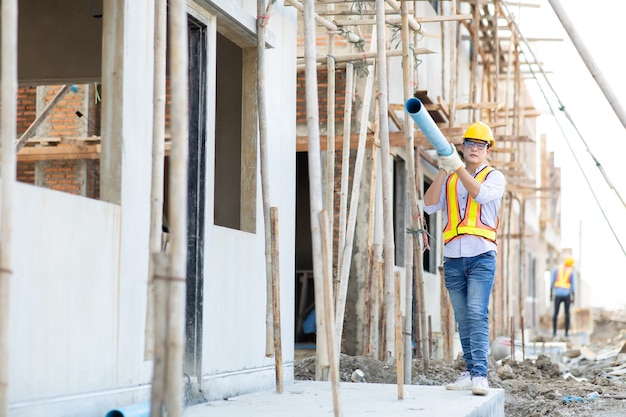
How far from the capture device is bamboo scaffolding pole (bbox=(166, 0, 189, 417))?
3342 mm

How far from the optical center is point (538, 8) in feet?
52.7

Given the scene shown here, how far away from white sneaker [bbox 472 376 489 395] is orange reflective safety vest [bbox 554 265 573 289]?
16.9 metres

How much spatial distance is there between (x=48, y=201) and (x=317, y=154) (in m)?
1.35

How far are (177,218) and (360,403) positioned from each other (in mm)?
3012

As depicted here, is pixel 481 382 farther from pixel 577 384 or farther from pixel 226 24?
pixel 577 384

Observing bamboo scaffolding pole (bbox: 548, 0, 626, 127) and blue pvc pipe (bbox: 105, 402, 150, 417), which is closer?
blue pvc pipe (bbox: 105, 402, 150, 417)

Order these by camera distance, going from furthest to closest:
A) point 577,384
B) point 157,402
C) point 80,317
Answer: point 577,384, point 80,317, point 157,402

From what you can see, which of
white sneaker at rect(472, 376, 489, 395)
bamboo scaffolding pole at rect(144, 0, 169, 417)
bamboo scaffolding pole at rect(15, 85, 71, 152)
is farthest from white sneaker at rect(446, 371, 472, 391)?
bamboo scaffolding pole at rect(15, 85, 71, 152)

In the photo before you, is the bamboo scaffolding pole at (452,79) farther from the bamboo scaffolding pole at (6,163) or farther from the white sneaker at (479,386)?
the bamboo scaffolding pole at (6,163)

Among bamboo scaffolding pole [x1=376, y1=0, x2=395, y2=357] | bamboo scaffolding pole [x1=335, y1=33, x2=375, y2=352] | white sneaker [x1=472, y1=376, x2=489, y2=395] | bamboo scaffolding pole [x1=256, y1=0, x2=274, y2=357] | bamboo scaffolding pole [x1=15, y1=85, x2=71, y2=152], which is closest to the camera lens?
bamboo scaffolding pole [x1=376, y1=0, x2=395, y2=357]

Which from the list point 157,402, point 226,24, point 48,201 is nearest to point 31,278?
point 48,201

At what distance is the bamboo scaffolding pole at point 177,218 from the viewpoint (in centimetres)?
334

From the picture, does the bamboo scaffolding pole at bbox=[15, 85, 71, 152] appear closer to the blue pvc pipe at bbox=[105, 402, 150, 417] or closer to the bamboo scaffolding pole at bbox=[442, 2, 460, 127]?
the blue pvc pipe at bbox=[105, 402, 150, 417]

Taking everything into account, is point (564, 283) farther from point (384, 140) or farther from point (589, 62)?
point (384, 140)
